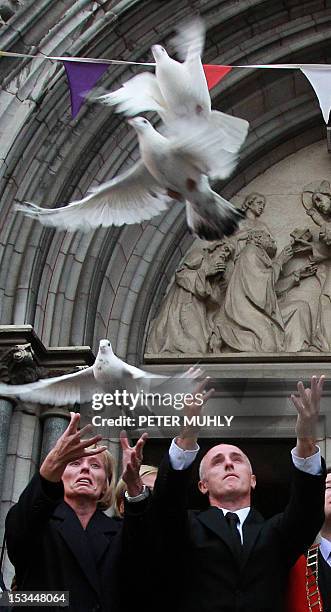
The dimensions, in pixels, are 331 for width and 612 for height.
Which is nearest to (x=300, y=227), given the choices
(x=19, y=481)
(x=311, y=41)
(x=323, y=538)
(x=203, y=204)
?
(x=311, y=41)

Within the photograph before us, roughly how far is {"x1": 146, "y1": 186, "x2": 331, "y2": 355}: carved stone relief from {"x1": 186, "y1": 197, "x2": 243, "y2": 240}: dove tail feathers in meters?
3.89

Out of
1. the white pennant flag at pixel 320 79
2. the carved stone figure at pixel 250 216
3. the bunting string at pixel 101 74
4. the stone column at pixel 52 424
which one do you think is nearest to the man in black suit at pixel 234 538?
the bunting string at pixel 101 74

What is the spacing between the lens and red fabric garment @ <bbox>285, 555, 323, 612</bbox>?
173 inches

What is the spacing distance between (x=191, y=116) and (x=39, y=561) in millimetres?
2019

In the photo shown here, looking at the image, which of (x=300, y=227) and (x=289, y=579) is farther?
(x=300, y=227)

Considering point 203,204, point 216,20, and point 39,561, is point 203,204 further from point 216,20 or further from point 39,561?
point 216,20

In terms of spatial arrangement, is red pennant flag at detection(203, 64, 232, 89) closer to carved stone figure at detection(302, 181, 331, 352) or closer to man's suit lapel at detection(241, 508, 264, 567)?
carved stone figure at detection(302, 181, 331, 352)

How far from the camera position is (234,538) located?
4398 millimetres

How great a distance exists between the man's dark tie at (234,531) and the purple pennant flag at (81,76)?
363cm

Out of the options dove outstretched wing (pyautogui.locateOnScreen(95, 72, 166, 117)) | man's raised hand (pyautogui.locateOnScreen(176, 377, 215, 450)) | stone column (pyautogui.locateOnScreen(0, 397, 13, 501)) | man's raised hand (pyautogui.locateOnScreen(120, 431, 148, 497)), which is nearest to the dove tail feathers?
dove outstretched wing (pyautogui.locateOnScreen(95, 72, 166, 117))

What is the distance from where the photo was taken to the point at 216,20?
31.5ft

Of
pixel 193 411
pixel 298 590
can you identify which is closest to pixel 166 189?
pixel 193 411

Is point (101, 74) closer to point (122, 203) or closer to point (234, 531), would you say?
point (122, 203)

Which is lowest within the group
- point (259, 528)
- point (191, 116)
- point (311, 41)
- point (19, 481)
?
point (259, 528)
